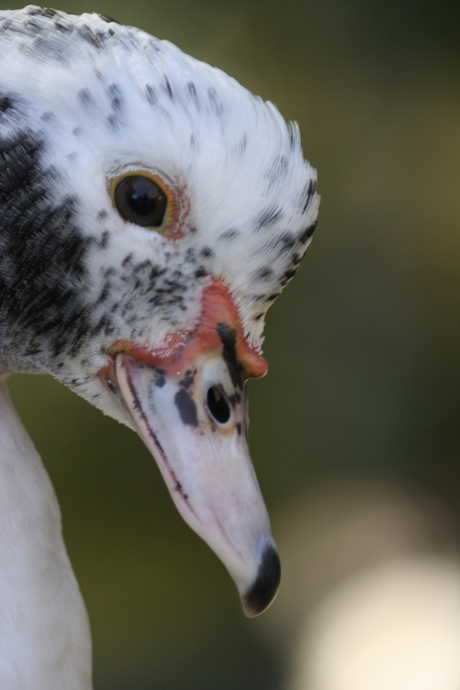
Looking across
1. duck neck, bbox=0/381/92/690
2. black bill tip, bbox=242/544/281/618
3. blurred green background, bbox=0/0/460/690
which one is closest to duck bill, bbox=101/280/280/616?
black bill tip, bbox=242/544/281/618

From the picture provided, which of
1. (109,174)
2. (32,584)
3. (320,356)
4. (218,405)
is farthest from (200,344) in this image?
(320,356)

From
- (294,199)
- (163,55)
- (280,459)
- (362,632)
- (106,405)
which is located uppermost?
(163,55)

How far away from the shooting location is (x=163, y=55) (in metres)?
0.65

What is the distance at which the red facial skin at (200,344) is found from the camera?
0.66 m

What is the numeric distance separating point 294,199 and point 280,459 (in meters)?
1.71

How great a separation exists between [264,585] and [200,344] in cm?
21

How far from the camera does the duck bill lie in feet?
2.09

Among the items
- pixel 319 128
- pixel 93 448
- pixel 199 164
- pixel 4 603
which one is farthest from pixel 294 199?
pixel 93 448

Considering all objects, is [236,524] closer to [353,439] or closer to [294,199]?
[294,199]

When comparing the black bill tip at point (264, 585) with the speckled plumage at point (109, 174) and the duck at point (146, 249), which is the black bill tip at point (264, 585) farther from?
the speckled plumage at point (109, 174)

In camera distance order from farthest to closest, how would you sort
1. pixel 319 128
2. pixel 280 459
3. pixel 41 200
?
1. pixel 280 459
2. pixel 319 128
3. pixel 41 200

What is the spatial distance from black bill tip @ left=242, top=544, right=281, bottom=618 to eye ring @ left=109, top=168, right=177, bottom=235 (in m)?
0.29

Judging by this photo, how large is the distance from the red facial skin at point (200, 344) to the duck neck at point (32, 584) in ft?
0.44

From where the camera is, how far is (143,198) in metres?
0.64
